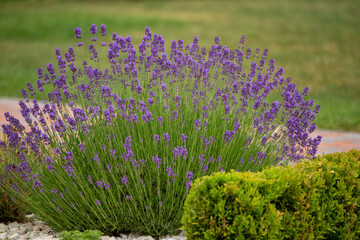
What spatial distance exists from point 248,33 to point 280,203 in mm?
17197

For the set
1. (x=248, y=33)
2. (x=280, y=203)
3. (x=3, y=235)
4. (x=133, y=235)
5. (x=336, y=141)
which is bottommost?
(x=3, y=235)

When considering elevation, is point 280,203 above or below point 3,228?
above

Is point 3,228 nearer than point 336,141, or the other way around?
point 3,228

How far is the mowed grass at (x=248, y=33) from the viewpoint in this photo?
42.9ft

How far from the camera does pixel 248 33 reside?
19.6 m

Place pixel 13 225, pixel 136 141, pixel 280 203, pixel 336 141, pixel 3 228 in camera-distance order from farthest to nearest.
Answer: pixel 336 141, pixel 13 225, pixel 3 228, pixel 136 141, pixel 280 203

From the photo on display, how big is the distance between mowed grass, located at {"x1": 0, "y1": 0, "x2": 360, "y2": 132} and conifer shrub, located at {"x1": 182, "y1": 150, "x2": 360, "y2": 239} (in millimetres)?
5864

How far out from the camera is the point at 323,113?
32.8ft

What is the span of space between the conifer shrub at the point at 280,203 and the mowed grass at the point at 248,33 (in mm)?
5864

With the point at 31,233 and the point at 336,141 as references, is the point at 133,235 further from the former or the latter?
the point at 336,141

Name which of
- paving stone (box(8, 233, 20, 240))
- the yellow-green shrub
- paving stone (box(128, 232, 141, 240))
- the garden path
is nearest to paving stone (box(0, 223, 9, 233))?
the yellow-green shrub

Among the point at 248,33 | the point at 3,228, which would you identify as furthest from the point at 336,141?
the point at 248,33

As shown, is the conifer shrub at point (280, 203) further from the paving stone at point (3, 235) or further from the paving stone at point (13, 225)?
the paving stone at point (13, 225)

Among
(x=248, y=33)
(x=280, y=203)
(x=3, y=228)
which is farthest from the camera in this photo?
(x=248, y=33)
